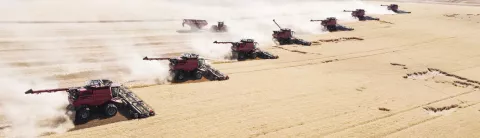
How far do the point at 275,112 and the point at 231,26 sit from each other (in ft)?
94.6

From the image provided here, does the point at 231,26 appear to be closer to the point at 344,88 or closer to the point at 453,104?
the point at 344,88

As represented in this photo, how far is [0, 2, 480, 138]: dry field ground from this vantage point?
731 inches

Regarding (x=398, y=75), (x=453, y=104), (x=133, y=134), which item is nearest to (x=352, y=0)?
(x=398, y=75)

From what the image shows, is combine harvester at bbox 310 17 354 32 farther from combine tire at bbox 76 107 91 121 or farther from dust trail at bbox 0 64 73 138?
combine tire at bbox 76 107 91 121

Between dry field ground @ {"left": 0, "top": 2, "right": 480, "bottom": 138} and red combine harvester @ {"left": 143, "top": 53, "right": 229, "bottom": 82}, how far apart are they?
133 centimetres

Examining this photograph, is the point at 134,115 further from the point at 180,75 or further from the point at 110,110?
the point at 180,75

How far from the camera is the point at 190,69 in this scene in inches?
1035

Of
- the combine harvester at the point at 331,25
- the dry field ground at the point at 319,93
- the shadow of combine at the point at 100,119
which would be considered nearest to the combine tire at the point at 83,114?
the shadow of combine at the point at 100,119

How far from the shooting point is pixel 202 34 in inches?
1677

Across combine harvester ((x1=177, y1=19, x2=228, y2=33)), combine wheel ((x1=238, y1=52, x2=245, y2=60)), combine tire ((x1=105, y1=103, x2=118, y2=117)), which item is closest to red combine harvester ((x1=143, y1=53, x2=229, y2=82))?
combine wheel ((x1=238, y1=52, x2=245, y2=60))

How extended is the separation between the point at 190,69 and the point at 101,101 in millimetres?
8011

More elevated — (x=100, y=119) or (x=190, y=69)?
(x=190, y=69)

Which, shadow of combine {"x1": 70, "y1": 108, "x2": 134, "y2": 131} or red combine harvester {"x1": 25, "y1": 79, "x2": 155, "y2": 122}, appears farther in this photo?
red combine harvester {"x1": 25, "y1": 79, "x2": 155, "y2": 122}

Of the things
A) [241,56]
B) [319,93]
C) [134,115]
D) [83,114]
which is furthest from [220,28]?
[83,114]
